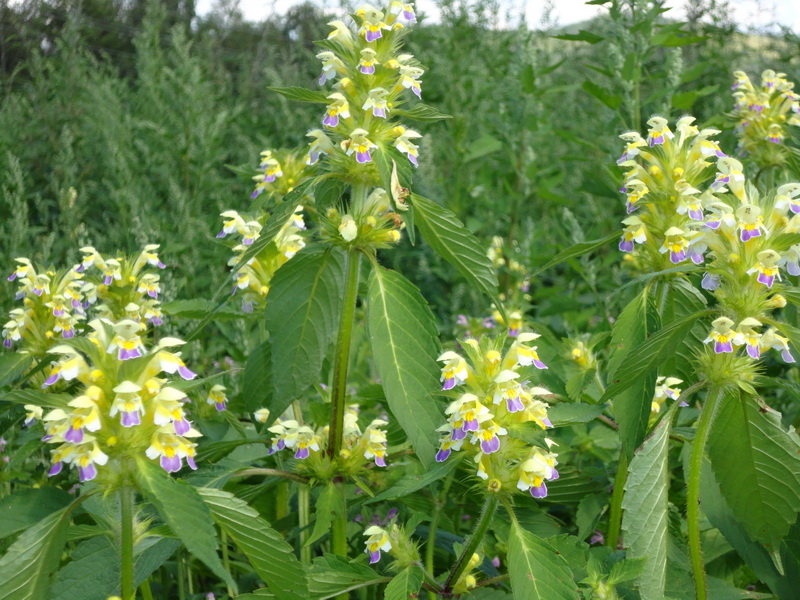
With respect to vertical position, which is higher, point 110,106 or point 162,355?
point 110,106

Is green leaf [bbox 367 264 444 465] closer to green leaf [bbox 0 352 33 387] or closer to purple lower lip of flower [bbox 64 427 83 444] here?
purple lower lip of flower [bbox 64 427 83 444]

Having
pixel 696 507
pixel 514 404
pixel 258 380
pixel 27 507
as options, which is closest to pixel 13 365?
pixel 27 507

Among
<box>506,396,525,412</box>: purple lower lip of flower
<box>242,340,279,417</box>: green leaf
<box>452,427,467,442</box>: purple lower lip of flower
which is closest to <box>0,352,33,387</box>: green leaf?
<box>242,340,279,417</box>: green leaf

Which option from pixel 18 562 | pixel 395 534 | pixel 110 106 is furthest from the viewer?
pixel 110 106

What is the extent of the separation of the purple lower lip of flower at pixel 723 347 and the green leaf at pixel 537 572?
59 centimetres

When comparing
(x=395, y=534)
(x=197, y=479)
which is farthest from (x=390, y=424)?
(x=197, y=479)

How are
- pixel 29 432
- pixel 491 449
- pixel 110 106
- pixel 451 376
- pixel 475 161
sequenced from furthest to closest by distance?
pixel 475 161, pixel 110 106, pixel 29 432, pixel 451 376, pixel 491 449

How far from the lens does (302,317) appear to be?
2092mm

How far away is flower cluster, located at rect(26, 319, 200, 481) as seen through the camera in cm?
141

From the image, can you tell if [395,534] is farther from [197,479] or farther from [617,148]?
[617,148]

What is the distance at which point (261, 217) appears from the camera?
105 inches

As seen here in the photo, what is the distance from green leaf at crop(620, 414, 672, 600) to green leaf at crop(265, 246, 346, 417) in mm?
846

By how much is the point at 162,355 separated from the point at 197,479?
0.59m

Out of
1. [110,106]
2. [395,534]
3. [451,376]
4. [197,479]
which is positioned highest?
[110,106]
